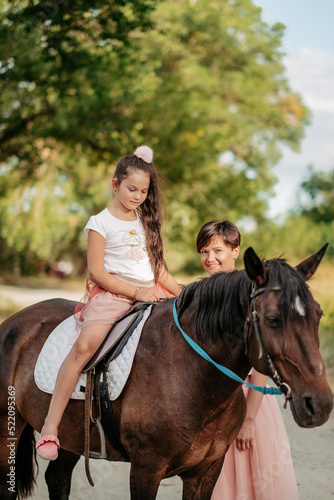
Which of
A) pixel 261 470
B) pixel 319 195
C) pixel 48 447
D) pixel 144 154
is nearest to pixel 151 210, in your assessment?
pixel 144 154

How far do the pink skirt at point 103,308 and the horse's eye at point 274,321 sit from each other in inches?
37.0

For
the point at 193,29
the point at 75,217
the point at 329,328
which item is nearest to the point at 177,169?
the point at 329,328

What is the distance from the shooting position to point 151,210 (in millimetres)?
2914

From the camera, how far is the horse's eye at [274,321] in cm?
194

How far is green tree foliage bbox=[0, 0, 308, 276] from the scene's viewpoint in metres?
7.45

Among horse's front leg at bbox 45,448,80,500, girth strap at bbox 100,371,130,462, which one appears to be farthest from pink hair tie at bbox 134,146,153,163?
horse's front leg at bbox 45,448,80,500

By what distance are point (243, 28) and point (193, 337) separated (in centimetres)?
1839

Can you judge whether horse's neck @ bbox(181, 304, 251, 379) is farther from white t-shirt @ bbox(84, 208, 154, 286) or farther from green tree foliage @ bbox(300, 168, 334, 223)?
green tree foliage @ bbox(300, 168, 334, 223)

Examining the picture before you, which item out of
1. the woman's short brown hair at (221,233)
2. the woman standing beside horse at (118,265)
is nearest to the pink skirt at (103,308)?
the woman standing beside horse at (118,265)

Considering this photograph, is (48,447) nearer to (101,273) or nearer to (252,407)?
(101,273)

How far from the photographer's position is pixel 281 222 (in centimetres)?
2938

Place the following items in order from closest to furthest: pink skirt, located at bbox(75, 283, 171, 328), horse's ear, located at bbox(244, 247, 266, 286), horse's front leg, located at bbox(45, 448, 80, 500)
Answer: horse's ear, located at bbox(244, 247, 266, 286) → pink skirt, located at bbox(75, 283, 171, 328) → horse's front leg, located at bbox(45, 448, 80, 500)

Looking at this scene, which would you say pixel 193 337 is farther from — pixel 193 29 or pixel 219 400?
pixel 193 29

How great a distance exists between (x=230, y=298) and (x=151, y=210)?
0.93 meters
